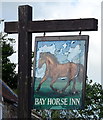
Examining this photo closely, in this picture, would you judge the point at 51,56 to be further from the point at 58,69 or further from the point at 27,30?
the point at 27,30

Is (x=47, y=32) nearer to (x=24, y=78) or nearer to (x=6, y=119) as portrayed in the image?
(x=24, y=78)

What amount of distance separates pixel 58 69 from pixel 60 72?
7 centimetres

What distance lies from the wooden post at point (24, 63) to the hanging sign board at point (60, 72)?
0.14 metres

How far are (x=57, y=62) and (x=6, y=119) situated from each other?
11593 mm

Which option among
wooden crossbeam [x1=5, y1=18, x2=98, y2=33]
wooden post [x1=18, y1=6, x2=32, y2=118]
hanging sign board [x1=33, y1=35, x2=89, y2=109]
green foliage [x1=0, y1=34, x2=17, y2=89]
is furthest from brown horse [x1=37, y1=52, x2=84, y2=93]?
green foliage [x1=0, y1=34, x2=17, y2=89]

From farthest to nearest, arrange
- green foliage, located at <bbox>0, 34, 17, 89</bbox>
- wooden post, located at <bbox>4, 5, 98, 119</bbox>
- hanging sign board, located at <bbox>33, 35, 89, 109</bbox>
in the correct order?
green foliage, located at <bbox>0, 34, 17, 89</bbox>, wooden post, located at <bbox>4, 5, 98, 119</bbox>, hanging sign board, located at <bbox>33, 35, 89, 109</bbox>

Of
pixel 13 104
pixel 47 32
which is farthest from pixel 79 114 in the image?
pixel 47 32

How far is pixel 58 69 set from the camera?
8.44 meters

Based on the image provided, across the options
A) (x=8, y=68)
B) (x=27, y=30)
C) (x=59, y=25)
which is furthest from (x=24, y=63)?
(x=8, y=68)

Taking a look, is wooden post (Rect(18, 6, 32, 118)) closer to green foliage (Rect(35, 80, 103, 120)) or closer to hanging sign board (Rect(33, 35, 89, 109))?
hanging sign board (Rect(33, 35, 89, 109))

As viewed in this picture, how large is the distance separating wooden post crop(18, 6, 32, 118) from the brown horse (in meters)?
0.24

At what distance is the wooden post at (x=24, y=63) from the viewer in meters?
8.45

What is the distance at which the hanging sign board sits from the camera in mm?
8305

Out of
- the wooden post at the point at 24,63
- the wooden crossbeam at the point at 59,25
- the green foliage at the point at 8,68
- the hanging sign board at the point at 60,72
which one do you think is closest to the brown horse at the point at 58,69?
the hanging sign board at the point at 60,72
